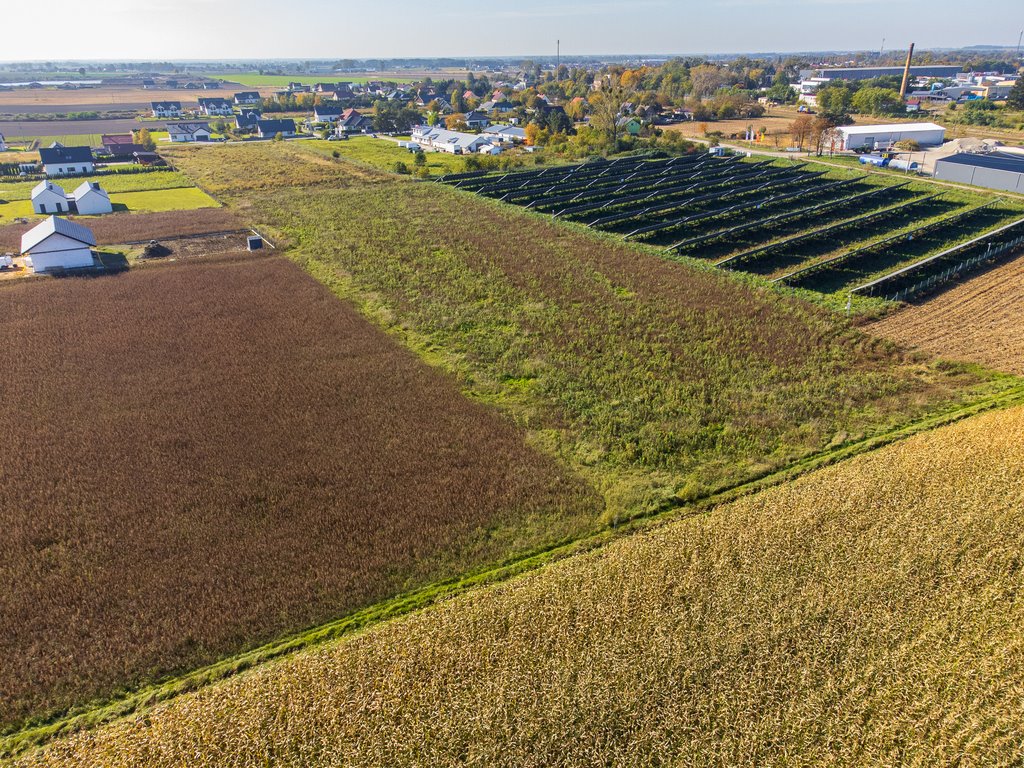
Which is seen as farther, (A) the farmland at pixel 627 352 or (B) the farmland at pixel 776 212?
(B) the farmland at pixel 776 212

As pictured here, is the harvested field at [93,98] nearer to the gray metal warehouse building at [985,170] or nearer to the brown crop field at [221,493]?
the brown crop field at [221,493]

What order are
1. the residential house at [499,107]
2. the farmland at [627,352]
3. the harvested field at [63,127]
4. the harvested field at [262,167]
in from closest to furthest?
the farmland at [627,352] < the harvested field at [262,167] < the harvested field at [63,127] < the residential house at [499,107]

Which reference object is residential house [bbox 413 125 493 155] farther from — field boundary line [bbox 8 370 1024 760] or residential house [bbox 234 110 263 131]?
field boundary line [bbox 8 370 1024 760]

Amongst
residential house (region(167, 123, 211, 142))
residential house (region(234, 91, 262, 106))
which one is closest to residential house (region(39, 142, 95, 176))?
residential house (region(167, 123, 211, 142))

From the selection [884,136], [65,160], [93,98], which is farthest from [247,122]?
[884,136]

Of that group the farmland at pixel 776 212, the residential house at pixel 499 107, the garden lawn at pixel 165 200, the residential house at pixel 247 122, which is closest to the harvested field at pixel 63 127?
the residential house at pixel 247 122

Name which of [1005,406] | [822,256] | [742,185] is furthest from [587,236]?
[1005,406]
